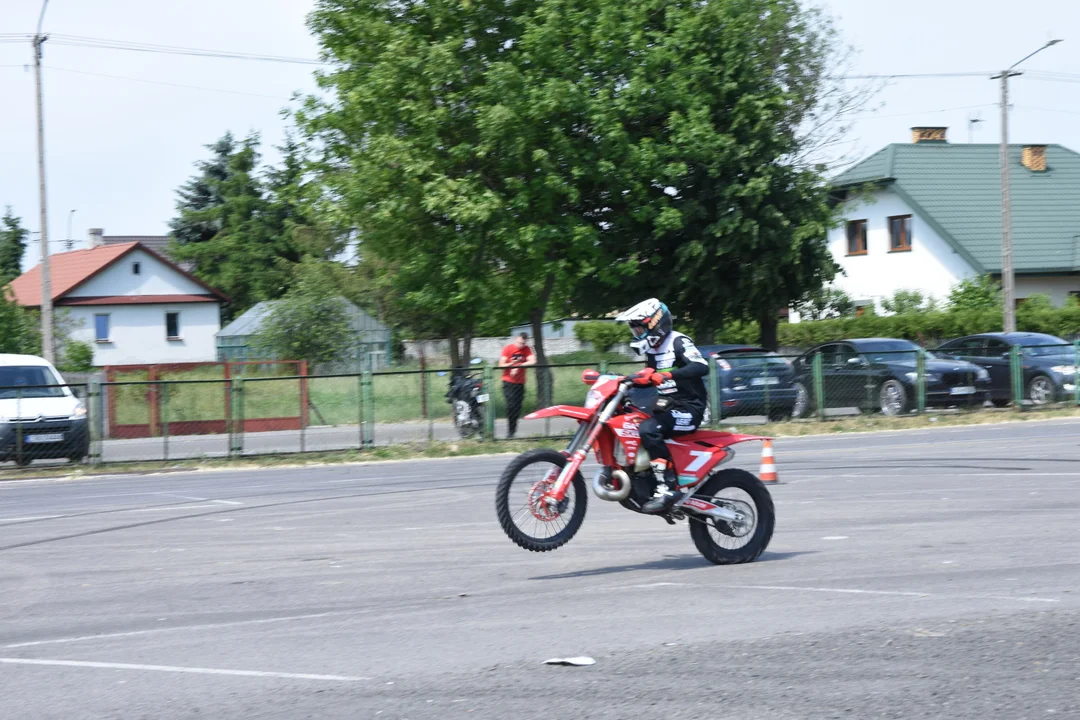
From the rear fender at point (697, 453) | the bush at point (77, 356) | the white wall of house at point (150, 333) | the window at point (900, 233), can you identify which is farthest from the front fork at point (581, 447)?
the white wall of house at point (150, 333)

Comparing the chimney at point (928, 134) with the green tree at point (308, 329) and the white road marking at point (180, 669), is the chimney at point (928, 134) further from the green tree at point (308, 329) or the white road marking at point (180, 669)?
the white road marking at point (180, 669)

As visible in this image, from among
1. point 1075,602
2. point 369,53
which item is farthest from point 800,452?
point 369,53

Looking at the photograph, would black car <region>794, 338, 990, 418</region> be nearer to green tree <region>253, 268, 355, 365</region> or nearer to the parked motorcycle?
the parked motorcycle

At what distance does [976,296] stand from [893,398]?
837 inches

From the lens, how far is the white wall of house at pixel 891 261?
167ft

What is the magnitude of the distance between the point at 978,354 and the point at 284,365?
17.8 meters

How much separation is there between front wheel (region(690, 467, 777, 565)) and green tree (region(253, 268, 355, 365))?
32.4m

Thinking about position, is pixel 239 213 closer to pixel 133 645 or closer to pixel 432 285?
pixel 432 285

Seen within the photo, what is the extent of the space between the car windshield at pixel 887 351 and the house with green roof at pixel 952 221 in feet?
75.3

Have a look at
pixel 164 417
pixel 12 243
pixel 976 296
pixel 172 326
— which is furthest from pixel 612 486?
pixel 12 243

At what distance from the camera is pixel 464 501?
46.3 feet

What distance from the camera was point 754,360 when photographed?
2581cm

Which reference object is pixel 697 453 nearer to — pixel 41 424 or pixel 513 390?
pixel 513 390

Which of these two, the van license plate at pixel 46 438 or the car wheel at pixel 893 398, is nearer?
the van license plate at pixel 46 438
